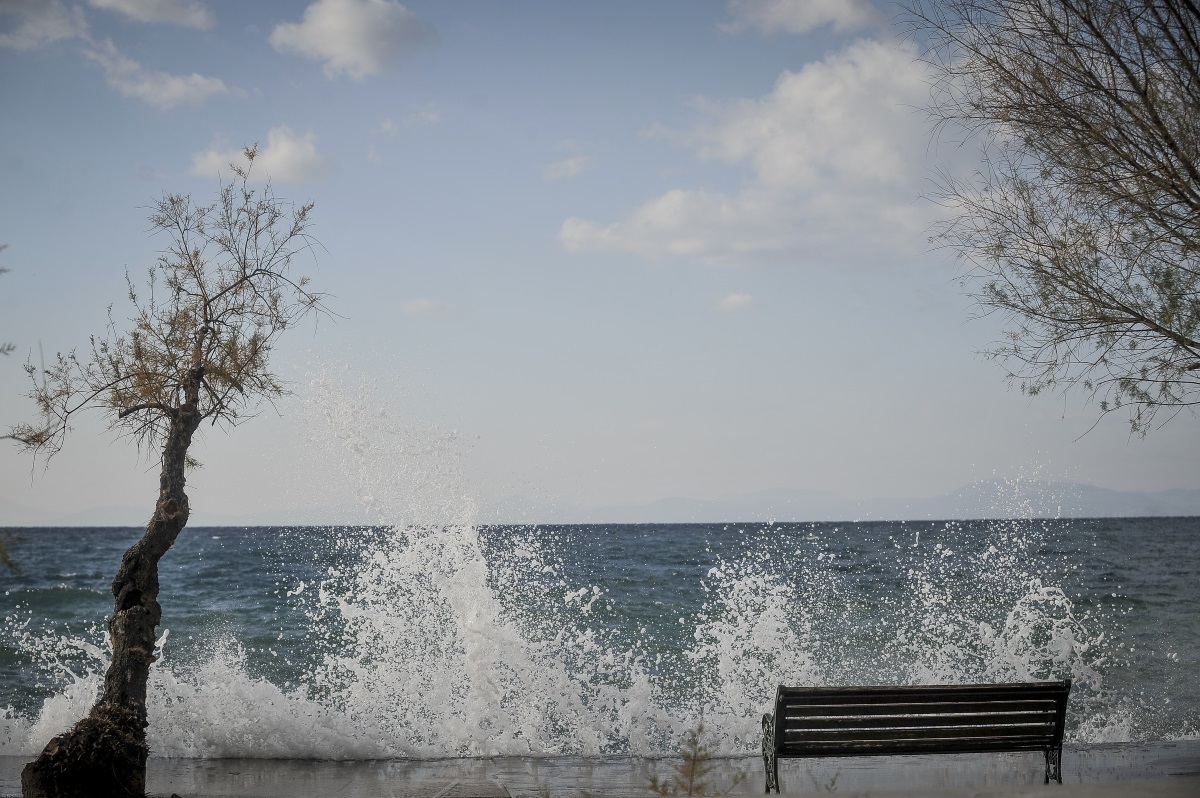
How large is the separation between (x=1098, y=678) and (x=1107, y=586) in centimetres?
1425

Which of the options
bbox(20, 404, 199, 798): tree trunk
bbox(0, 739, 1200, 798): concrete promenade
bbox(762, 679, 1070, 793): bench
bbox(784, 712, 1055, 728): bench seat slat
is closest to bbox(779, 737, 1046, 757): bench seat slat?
bbox(762, 679, 1070, 793): bench

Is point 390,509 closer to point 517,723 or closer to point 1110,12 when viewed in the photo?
point 517,723

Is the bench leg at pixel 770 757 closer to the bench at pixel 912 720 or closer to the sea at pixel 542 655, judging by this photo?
the bench at pixel 912 720

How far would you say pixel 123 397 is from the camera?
19.9 feet

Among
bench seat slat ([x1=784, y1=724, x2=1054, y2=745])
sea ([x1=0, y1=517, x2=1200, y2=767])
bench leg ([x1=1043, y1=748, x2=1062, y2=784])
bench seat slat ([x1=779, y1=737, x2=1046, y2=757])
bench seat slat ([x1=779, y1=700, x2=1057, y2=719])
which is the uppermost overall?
bench seat slat ([x1=779, y1=700, x2=1057, y2=719])

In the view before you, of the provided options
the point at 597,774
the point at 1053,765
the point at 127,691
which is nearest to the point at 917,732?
the point at 1053,765

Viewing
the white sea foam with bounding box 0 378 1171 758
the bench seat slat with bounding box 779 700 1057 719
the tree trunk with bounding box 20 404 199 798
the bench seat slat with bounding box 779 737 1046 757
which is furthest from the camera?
the white sea foam with bounding box 0 378 1171 758

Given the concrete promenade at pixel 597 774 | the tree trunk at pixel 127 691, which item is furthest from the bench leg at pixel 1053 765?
the tree trunk at pixel 127 691

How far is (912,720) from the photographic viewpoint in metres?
5.62

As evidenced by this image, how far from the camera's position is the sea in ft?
26.5

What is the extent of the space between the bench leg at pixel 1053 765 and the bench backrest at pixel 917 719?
0.16 m

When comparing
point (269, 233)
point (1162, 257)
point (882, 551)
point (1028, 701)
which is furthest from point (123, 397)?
point (882, 551)

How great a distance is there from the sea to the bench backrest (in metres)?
1.31

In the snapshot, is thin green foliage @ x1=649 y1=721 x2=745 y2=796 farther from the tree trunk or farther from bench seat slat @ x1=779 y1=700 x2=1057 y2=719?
the tree trunk
